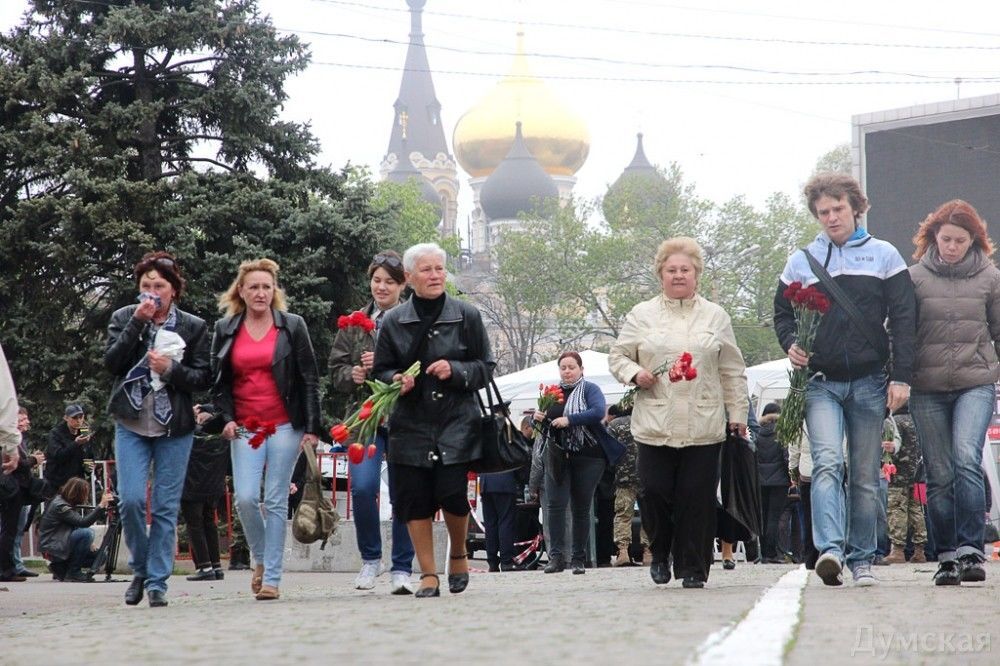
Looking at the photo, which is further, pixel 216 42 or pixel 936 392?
pixel 216 42

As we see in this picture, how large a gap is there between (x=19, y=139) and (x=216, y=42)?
11.2 feet

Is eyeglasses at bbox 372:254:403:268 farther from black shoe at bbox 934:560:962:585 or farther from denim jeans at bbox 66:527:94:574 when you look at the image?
denim jeans at bbox 66:527:94:574

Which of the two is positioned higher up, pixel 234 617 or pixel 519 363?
pixel 519 363

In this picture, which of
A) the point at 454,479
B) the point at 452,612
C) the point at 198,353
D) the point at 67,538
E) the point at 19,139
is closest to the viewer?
the point at 452,612

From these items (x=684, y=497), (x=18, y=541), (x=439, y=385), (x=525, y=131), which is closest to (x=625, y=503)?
(x=18, y=541)

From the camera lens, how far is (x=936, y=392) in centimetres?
945

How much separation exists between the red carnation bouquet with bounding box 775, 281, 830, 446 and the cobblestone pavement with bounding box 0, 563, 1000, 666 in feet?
2.86

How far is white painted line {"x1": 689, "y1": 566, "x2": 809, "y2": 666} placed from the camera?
511 cm

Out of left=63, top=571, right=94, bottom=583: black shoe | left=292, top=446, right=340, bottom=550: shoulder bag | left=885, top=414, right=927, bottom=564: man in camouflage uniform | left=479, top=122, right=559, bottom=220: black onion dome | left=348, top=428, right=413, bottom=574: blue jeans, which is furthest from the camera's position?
left=479, top=122, right=559, bottom=220: black onion dome

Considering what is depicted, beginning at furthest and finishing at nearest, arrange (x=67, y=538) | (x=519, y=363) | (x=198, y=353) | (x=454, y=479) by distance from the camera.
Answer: (x=519, y=363) → (x=67, y=538) → (x=198, y=353) → (x=454, y=479)

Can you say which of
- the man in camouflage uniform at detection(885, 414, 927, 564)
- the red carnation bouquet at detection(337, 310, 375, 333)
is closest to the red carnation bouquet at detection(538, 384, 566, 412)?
the man in camouflage uniform at detection(885, 414, 927, 564)

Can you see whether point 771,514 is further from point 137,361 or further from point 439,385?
point 137,361

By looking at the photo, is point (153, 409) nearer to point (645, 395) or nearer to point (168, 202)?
point (645, 395)

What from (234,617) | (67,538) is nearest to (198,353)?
(234,617)
